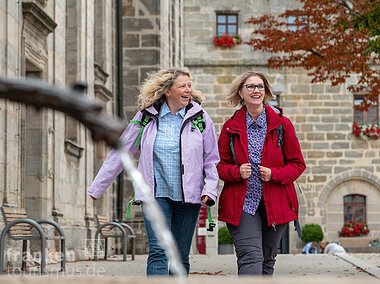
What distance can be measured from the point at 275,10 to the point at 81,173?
61.8 feet

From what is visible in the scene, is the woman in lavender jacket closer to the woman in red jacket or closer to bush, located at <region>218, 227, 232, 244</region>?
the woman in red jacket

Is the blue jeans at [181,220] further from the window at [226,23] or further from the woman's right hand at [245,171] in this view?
the window at [226,23]

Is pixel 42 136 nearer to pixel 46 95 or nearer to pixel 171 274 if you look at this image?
pixel 171 274

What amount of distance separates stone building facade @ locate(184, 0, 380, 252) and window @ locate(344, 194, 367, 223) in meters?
0.12

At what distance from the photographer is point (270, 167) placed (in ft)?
23.3

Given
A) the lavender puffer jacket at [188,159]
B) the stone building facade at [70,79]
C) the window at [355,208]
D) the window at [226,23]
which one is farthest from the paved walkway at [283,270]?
the window at [226,23]

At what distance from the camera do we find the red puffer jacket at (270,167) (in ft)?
22.9

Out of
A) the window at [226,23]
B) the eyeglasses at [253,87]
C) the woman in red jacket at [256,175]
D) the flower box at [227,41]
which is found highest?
the window at [226,23]

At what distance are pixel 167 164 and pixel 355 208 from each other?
2851 centimetres

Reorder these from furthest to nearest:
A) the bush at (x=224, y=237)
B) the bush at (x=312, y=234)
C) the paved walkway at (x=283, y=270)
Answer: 1. the bush at (x=312, y=234)
2. the bush at (x=224, y=237)
3. the paved walkway at (x=283, y=270)

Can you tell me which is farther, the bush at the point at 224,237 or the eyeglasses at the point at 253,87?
the bush at the point at 224,237

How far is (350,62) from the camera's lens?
15.8 meters

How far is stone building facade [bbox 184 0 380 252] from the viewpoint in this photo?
35.0 metres

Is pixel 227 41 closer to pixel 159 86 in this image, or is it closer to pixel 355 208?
pixel 355 208
